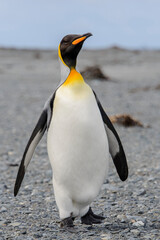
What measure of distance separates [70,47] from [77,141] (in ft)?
2.51

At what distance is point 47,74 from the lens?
69.6 feet

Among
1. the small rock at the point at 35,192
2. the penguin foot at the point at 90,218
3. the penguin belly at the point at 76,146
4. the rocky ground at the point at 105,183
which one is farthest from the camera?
the small rock at the point at 35,192

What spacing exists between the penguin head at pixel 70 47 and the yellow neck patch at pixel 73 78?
0.20 ft

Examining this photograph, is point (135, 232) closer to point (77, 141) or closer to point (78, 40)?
point (77, 141)

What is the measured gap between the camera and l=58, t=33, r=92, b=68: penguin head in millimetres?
3281

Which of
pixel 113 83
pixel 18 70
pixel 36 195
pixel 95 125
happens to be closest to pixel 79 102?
pixel 95 125

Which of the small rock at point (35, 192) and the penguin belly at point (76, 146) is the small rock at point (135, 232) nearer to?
the penguin belly at point (76, 146)

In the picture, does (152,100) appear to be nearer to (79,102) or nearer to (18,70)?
(79,102)

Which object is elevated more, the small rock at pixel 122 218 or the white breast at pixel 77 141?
the white breast at pixel 77 141

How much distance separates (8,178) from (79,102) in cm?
251

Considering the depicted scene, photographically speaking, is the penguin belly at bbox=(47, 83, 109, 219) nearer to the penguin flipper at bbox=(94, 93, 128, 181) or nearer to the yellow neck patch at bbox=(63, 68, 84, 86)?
the yellow neck patch at bbox=(63, 68, 84, 86)

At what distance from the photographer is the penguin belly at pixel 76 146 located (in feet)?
10.7

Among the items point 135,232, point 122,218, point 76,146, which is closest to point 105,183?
point 122,218

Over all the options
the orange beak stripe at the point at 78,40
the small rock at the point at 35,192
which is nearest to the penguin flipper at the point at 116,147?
the orange beak stripe at the point at 78,40
